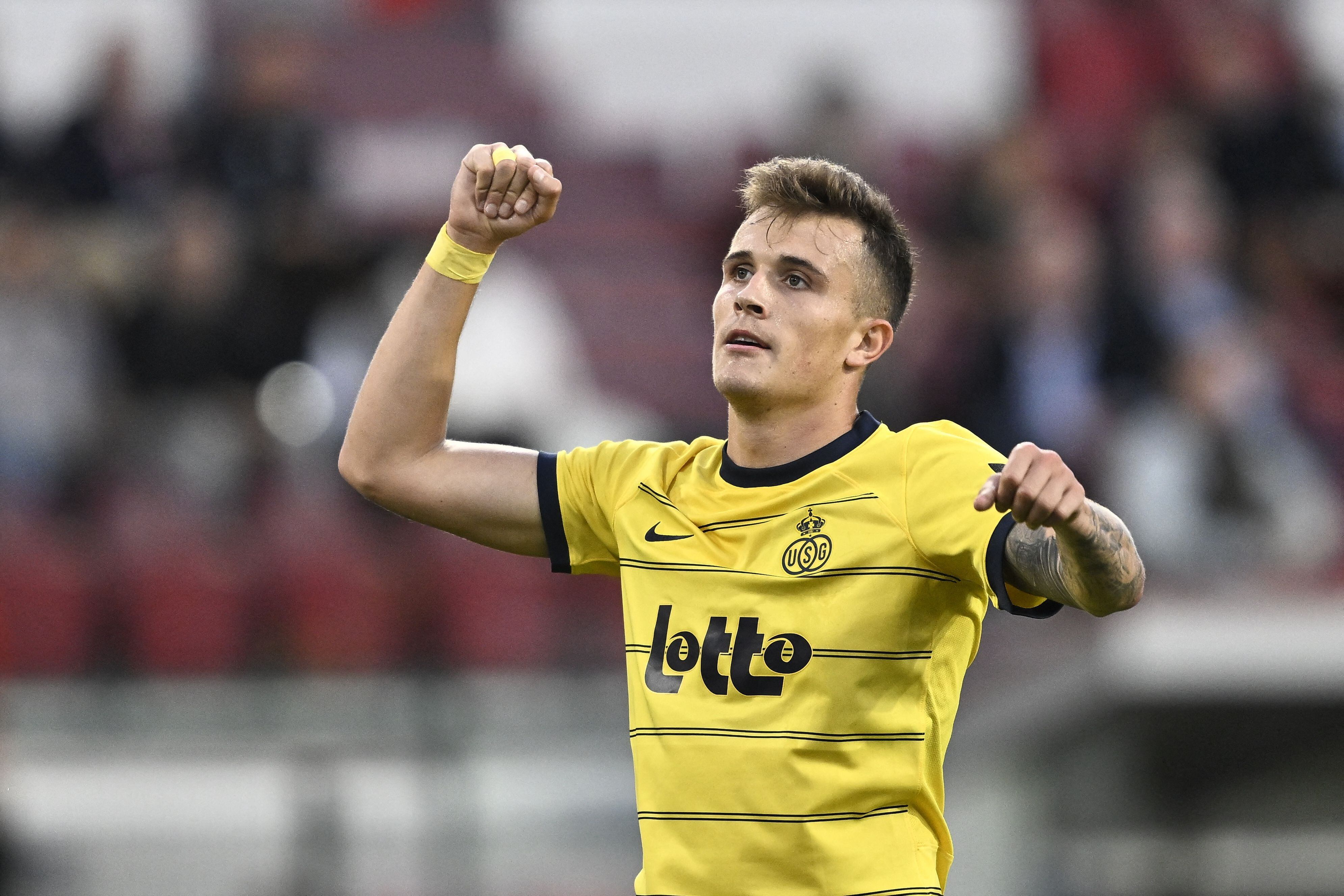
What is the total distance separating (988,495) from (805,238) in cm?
85

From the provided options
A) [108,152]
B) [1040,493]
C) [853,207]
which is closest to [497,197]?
[853,207]

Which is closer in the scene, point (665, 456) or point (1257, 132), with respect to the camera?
point (665, 456)

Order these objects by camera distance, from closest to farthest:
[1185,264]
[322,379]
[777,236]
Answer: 1. [777,236]
2. [322,379]
3. [1185,264]

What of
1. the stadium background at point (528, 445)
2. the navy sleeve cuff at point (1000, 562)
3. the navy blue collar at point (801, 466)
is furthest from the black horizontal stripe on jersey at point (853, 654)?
the stadium background at point (528, 445)

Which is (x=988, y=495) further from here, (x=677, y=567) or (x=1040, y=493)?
(x=677, y=567)

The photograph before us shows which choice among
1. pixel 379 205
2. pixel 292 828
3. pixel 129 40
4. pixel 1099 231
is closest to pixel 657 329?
pixel 379 205

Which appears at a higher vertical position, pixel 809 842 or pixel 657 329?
pixel 657 329

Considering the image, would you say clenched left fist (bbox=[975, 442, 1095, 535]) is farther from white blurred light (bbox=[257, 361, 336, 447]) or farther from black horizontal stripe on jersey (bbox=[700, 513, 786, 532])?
white blurred light (bbox=[257, 361, 336, 447])

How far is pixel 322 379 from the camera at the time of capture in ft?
28.5

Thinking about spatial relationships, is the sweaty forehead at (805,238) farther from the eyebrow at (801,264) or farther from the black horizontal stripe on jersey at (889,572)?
the black horizontal stripe on jersey at (889,572)

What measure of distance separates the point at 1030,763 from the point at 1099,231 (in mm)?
3157

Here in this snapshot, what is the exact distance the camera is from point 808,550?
3225mm

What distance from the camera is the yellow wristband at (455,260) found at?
3.68 m

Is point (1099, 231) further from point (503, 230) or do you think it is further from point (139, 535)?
point (503, 230)
